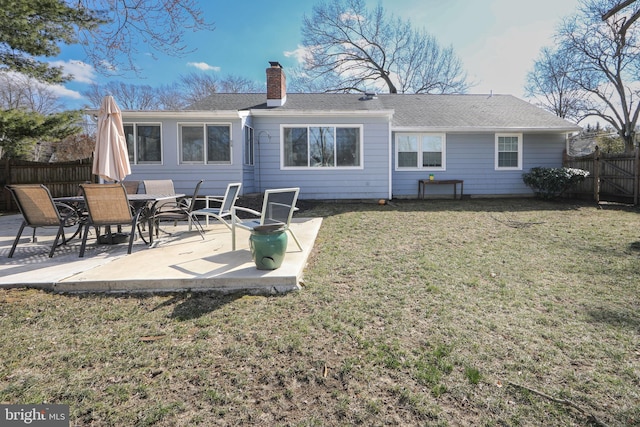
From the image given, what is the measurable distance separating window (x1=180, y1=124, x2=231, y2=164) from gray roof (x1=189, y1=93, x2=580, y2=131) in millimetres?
1493

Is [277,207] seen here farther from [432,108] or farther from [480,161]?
[432,108]

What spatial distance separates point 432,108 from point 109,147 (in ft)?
38.7

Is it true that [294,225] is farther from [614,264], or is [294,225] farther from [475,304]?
[614,264]

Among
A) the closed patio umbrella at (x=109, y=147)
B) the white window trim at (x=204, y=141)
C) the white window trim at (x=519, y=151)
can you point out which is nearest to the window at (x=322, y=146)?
the white window trim at (x=204, y=141)

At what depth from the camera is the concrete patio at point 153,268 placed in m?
3.51

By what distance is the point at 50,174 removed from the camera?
11.7 m

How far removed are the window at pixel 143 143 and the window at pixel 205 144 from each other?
679mm

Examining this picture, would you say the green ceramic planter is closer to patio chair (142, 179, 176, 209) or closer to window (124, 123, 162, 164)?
patio chair (142, 179, 176, 209)

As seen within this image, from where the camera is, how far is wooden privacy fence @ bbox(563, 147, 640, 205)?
33.7ft

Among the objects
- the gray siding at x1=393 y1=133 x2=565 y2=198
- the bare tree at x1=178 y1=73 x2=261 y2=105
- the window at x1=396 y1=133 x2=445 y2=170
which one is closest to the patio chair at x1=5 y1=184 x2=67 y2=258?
the gray siding at x1=393 y1=133 x2=565 y2=198


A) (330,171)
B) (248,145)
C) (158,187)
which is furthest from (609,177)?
(158,187)

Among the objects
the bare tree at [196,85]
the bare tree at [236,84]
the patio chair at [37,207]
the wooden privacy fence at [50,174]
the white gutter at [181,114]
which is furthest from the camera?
the bare tree at [236,84]

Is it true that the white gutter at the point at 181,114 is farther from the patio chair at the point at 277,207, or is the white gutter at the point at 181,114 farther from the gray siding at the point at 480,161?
the gray siding at the point at 480,161

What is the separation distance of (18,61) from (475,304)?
13.8 m
